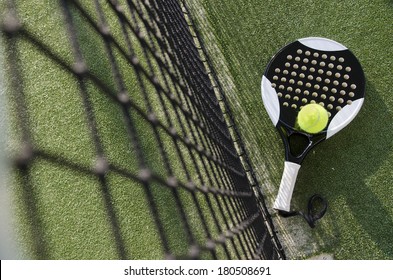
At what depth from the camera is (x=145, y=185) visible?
1541 mm

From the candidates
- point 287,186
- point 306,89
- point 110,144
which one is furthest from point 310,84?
point 110,144

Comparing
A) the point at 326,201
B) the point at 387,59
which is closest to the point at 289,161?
the point at 326,201

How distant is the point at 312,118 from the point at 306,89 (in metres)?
0.17

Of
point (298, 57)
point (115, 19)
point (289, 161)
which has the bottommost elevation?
Answer: point (289, 161)

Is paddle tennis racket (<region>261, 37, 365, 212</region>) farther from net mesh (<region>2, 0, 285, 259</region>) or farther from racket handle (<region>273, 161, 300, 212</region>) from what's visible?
net mesh (<region>2, 0, 285, 259</region>)

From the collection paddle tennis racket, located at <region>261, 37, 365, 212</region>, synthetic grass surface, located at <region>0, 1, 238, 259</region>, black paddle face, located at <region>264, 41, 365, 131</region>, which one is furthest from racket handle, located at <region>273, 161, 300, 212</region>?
synthetic grass surface, located at <region>0, 1, 238, 259</region>

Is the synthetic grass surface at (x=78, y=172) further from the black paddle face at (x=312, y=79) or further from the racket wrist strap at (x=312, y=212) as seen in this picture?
the black paddle face at (x=312, y=79)

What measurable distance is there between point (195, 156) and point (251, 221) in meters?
0.42

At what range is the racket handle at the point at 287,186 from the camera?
1921 millimetres

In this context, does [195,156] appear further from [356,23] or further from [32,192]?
[356,23]

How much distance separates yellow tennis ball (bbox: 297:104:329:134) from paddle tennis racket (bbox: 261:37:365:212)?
6 centimetres

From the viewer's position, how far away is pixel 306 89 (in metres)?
1.92

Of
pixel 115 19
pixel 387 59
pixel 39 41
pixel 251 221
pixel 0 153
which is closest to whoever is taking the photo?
pixel 0 153

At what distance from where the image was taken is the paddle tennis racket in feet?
6.24
